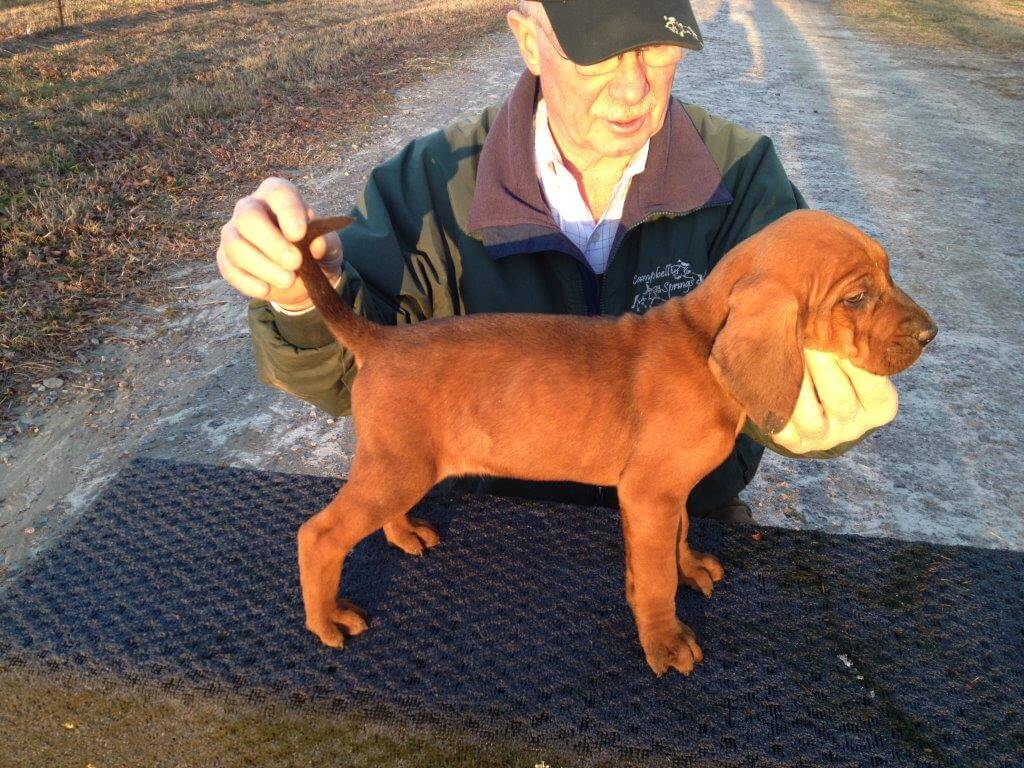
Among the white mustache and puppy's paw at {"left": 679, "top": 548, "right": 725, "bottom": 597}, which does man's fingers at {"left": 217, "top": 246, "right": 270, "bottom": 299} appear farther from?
puppy's paw at {"left": 679, "top": 548, "right": 725, "bottom": 597}

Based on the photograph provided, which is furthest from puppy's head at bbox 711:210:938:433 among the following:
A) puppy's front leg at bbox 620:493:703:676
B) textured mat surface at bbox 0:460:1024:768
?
textured mat surface at bbox 0:460:1024:768

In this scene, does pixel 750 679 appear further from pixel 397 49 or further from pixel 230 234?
pixel 397 49

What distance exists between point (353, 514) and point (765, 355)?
1.32 m

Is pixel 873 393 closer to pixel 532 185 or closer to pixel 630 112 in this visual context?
pixel 630 112

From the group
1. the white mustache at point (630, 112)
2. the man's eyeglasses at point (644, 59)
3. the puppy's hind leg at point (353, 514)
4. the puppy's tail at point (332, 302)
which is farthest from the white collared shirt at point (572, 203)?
the puppy's hind leg at point (353, 514)

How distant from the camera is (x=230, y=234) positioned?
7.79 ft

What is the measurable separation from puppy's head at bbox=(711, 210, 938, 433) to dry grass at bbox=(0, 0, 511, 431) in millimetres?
4640

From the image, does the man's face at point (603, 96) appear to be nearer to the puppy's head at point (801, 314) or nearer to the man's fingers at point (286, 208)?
the puppy's head at point (801, 314)

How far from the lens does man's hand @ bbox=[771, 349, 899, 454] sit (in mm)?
2531

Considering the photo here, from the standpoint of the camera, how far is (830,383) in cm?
255

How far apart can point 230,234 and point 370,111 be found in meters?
9.62

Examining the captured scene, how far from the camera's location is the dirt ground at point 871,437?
4.43m

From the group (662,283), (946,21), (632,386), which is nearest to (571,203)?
(662,283)

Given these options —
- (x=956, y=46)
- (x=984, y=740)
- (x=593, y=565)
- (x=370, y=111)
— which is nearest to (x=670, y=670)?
(x=593, y=565)
